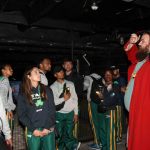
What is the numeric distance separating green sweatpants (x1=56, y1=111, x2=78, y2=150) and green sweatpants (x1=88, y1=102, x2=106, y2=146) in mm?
575

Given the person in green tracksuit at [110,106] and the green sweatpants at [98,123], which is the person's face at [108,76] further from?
the green sweatpants at [98,123]

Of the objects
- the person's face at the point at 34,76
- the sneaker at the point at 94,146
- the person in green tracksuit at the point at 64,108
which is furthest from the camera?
the sneaker at the point at 94,146

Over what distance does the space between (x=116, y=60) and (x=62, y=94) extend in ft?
12.3

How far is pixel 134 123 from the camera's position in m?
2.95

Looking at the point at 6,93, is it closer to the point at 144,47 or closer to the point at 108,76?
the point at 108,76

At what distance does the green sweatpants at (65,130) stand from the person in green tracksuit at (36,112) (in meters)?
1.12

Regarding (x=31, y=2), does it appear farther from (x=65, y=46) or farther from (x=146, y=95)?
(x=146, y=95)

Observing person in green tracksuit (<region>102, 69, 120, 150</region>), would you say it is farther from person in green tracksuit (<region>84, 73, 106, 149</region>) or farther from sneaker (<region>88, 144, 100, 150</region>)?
sneaker (<region>88, 144, 100, 150</region>)

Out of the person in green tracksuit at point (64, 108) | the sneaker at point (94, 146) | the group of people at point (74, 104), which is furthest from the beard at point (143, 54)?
the sneaker at point (94, 146)

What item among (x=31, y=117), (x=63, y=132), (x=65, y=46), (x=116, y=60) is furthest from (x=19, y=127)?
(x=116, y=60)

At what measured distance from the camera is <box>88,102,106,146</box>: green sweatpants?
5391 mm

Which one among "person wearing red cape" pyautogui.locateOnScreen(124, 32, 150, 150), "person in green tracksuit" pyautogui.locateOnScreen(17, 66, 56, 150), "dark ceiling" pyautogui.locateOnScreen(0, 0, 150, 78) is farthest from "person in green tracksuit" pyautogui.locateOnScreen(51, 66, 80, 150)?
"person wearing red cape" pyautogui.locateOnScreen(124, 32, 150, 150)

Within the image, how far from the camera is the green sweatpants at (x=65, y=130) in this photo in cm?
518

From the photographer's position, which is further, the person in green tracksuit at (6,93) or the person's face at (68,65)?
the person's face at (68,65)
